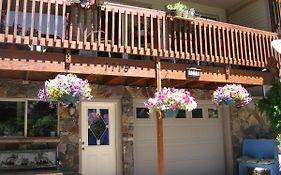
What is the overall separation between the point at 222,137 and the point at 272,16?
4.20 meters

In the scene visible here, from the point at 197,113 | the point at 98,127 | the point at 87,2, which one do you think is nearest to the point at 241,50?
the point at 197,113

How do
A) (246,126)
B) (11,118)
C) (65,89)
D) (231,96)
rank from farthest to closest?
(246,126) → (11,118) → (231,96) → (65,89)

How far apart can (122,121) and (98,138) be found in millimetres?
801

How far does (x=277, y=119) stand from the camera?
384 inches

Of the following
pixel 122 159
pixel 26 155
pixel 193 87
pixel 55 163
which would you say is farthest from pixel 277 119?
pixel 26 155

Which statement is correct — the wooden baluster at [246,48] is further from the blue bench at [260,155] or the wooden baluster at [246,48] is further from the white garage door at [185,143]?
the blue bench at [260,155]

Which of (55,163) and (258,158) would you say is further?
(258,158)

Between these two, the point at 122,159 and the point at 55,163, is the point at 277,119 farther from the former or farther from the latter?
the point at 55,163

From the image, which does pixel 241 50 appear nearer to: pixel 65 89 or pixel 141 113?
pixel 141 113

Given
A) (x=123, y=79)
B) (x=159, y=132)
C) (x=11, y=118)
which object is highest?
(x=123, y=79)

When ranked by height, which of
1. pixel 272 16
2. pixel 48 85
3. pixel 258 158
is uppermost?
pixel 272 16

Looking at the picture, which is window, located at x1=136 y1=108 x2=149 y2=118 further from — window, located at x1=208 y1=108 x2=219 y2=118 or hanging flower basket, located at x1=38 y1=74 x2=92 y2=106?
hanging flower basket, located at x1=38 y1=74 x2=92 y2=106

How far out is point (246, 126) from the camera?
1207 cm

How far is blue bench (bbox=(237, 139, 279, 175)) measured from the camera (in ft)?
34.0
